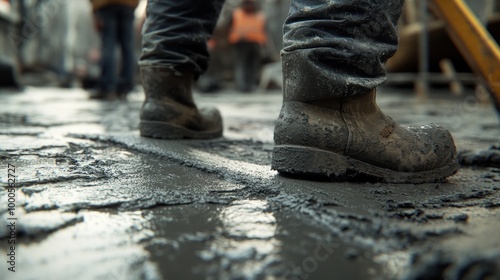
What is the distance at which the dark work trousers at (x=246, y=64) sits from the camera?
8391mm

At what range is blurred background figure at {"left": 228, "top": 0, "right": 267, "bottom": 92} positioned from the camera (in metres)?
8.14

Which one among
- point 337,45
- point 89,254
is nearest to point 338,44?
point 337,45

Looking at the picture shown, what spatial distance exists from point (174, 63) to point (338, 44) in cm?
78

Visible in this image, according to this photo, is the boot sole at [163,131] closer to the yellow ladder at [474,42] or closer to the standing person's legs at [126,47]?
the yellow ladder at [474,42]

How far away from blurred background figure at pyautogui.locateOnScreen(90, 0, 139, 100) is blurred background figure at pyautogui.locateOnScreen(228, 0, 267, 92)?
3.57 meters

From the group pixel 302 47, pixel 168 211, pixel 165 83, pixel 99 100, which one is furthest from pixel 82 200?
pixel 99 100

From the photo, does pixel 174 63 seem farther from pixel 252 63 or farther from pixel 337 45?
pixel 252 63

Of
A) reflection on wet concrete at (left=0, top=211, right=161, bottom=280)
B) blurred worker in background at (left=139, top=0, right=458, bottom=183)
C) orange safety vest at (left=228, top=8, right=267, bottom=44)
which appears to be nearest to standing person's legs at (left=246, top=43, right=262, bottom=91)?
orange safety vest at (left=228, top=8, right=267, bottom=44)

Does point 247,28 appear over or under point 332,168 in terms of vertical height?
over

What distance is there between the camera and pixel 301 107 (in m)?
1.13

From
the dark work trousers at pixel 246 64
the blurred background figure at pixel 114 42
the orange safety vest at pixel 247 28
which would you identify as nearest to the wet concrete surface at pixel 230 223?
the blurred background figure at pixel 114 42

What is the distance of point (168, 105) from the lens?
1715 millimetres

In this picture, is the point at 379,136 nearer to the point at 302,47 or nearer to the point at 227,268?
the point at 302,47

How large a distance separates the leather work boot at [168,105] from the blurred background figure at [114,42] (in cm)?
295
